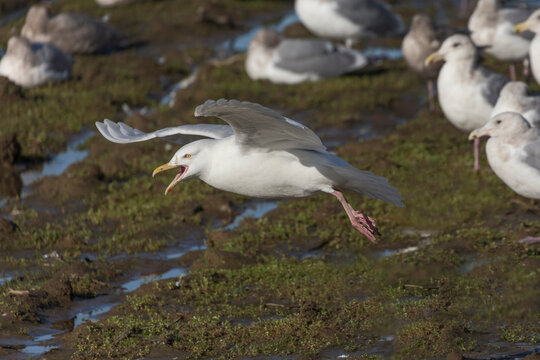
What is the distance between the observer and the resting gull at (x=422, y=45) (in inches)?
543

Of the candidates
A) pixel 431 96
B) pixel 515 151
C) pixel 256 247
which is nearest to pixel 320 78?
pixel 431 96

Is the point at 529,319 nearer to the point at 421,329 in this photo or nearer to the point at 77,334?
the point at 421,329

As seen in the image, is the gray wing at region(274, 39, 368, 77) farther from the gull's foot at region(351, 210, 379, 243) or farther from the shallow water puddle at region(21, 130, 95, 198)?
→ the gull's foot at region(351, 210, 379, 243)

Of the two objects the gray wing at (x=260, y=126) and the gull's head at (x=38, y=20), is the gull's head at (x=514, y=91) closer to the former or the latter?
the gray wing at (x=260, y=126)

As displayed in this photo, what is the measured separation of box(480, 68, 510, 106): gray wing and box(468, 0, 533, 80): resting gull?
2525 millimetres

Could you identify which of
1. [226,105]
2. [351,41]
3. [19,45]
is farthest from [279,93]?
[226,105]

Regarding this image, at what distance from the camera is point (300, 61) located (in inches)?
603

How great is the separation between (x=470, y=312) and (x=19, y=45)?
33.7 ft

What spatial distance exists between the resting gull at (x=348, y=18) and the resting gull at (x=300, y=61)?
4.01ft

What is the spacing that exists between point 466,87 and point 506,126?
2442 millimetres

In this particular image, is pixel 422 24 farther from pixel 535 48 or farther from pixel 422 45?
pixel 535 48

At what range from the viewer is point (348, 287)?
8.12m

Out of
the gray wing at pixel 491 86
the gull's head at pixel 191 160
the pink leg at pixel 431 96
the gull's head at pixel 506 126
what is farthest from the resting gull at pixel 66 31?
the gull's head at pixel 191 160

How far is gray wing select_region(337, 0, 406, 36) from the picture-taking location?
1648 cm
